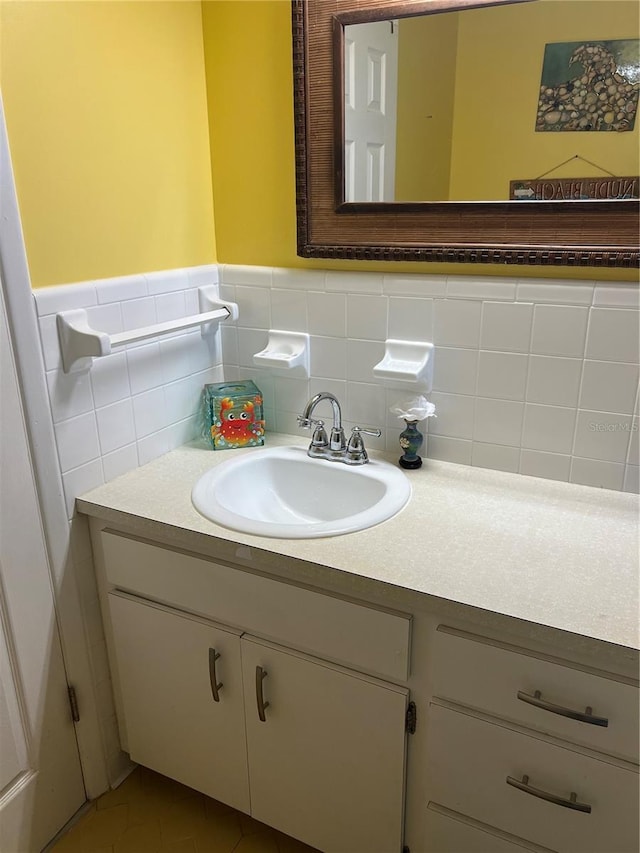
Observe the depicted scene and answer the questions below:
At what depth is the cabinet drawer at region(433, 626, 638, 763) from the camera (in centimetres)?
98

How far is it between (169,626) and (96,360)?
59 cm

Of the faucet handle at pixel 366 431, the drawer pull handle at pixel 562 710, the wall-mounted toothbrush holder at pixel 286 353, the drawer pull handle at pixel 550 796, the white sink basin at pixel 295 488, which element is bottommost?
the drawer pull handle at pixel 550 796

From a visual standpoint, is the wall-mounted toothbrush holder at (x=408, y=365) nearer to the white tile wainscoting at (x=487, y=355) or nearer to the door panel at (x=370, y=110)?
the white tile wainscoting at (x=487, y=355)

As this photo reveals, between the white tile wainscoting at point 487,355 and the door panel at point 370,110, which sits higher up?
the door panel at point 370,110

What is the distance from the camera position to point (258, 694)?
4.22 feet

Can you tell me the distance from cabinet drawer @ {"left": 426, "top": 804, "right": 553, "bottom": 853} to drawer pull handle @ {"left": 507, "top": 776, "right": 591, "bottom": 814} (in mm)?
133

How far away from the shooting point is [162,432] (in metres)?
1.58

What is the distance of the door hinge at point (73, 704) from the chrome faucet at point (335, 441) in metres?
0.76

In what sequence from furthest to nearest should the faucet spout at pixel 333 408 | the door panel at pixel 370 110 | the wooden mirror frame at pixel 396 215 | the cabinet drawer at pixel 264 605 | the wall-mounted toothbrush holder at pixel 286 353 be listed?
the wall-mounted toothbrush holder at pixel 286 353
the faucet spout at pixel 333 408
the door panel at pixel 370 110
the wooden mirror frame at pixel 396 215
the cabinet drawer at pixel 264 605

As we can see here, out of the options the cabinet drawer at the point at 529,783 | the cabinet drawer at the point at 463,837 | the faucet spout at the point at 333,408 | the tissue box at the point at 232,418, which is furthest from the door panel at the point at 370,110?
the cabinet drawer at the point at 463,837

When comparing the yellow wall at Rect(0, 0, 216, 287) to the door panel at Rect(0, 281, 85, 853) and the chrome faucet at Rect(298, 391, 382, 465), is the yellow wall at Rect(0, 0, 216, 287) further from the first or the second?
the chrome faucet at Rect(298, 391, 382, 465)

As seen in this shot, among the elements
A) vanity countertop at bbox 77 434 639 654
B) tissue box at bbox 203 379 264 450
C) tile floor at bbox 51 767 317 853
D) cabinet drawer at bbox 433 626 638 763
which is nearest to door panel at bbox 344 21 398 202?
tissue box at bbox 203 379 264 450

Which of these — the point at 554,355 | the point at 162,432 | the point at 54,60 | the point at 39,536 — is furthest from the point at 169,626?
the point at 54,60

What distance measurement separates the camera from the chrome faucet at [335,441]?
4.89ft
